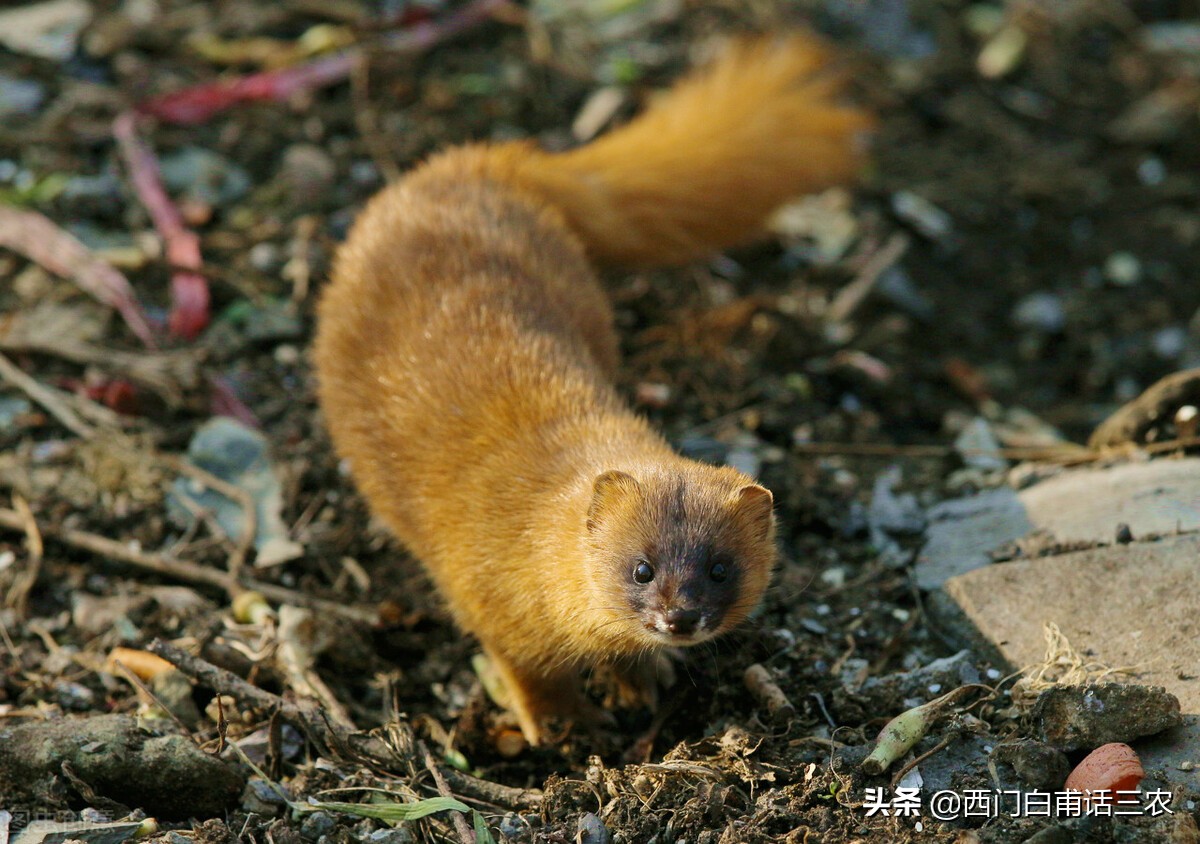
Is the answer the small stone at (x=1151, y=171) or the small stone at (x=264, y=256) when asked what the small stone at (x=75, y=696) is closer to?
the small stone at (x=264, y=256)

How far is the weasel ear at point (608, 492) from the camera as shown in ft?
13.3

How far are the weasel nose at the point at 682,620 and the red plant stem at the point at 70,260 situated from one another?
119 inches

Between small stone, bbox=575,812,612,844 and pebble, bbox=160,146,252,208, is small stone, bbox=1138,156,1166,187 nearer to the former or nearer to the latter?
pebble, bbox=160,146,252,208

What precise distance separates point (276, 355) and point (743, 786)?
3.17 meters

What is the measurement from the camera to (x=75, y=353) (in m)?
5.50

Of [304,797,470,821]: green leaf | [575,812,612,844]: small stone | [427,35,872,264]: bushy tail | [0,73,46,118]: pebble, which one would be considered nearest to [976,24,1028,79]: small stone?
[427,35,872,264]: bushy tail

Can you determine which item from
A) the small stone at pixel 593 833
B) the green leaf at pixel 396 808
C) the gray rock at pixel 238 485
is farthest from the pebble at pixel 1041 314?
the green leaf at pixel 396 808

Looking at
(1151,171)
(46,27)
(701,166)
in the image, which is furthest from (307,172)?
(1151,171)

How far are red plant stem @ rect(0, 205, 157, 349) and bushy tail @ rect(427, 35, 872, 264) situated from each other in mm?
1783

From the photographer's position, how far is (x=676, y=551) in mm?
3980

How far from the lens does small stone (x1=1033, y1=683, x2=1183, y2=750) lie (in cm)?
363

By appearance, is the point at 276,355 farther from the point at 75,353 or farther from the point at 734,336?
the point at 734,336

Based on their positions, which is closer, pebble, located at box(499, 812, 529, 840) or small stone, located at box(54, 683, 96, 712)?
pebble, located at box(499, 812, 529, 840)

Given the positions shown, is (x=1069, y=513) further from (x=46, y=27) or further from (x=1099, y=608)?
(x=46, y=27)
